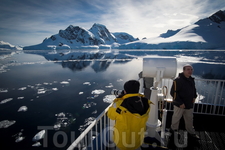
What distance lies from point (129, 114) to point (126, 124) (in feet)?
0.47

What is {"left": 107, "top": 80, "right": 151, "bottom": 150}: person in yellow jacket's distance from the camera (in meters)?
1.53

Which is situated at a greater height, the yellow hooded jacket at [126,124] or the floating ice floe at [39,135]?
the yellow hooded jacket at [126,124]

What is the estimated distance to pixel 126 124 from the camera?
1562mm

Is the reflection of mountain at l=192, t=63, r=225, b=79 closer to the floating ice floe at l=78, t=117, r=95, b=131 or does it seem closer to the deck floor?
the deck floor

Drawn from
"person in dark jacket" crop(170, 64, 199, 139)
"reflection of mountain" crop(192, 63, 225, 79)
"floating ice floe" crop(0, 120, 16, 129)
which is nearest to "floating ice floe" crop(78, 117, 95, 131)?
"floating ice floe" crop(0, 120, 16, 129)

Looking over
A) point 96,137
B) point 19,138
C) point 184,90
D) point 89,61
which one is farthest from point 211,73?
point 89,61

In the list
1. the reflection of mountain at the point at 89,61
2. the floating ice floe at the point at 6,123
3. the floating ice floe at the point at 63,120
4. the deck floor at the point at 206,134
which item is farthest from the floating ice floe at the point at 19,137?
the reflection of mountain at the point at 89,61

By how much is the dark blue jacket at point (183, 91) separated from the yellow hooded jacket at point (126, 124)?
1383 millimetres

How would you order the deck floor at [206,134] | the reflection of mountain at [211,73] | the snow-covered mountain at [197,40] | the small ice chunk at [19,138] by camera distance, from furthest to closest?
the snow-covered mountain at [197,40], the reflection of mountain at [211,73], the small ice chunk at [19,138], the deck floor at [206,134]

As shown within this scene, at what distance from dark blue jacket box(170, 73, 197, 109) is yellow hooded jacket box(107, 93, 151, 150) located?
1383 millimetres

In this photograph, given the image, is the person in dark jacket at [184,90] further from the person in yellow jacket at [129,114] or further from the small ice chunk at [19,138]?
the small ice chunk at [19,138]

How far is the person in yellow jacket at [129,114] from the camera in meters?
1.53

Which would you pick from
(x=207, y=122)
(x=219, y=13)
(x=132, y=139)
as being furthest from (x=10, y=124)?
(x=219, y=13)

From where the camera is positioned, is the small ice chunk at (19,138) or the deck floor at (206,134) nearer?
the deck floor at (206,134)
